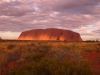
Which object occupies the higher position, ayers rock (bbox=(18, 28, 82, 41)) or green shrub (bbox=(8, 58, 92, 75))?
A: ayers rock (bbox=(18, 28, 82, 41))

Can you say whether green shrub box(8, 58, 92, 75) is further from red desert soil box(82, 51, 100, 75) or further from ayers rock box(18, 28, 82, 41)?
ayers rock box(18, 28, 82, 41)

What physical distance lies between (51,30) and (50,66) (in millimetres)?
130578

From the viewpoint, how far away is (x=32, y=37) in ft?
458

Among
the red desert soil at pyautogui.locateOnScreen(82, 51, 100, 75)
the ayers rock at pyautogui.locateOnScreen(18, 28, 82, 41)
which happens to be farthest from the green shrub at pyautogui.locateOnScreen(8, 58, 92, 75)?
the ayers rock at pyautogui.locateOnScreen(18, 28, 82, 41)

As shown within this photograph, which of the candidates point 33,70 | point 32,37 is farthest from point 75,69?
point 32,37

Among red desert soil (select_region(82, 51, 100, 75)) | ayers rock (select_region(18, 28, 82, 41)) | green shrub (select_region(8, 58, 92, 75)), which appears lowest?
red desert soil (select_region(82, 51, 100, 75))

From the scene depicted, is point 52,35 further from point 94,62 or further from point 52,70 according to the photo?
point 52,70

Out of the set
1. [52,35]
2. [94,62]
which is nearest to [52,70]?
[94,62]

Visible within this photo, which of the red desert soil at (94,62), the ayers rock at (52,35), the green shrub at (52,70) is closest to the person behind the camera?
the green shrub at (52,70)

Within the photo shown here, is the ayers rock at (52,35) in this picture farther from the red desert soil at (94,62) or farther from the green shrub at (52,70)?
the green shrub at (52,70)

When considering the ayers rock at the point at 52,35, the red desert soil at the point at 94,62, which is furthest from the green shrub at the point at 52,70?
the ayers rock at the point at 52,35

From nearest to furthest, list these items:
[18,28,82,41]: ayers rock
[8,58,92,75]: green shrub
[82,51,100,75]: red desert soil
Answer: [8,58,92,75]: green shrub → [82,51,100,75]: red desert soil → [18,28,82,41]: ayers rock

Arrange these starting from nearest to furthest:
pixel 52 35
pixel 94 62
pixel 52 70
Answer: pixel 52 70, pixel 94 62, pixel 52 35

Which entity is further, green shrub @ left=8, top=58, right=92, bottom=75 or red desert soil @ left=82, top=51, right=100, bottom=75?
red desert soil @ left=82, top=51, right=100, bottom=75
